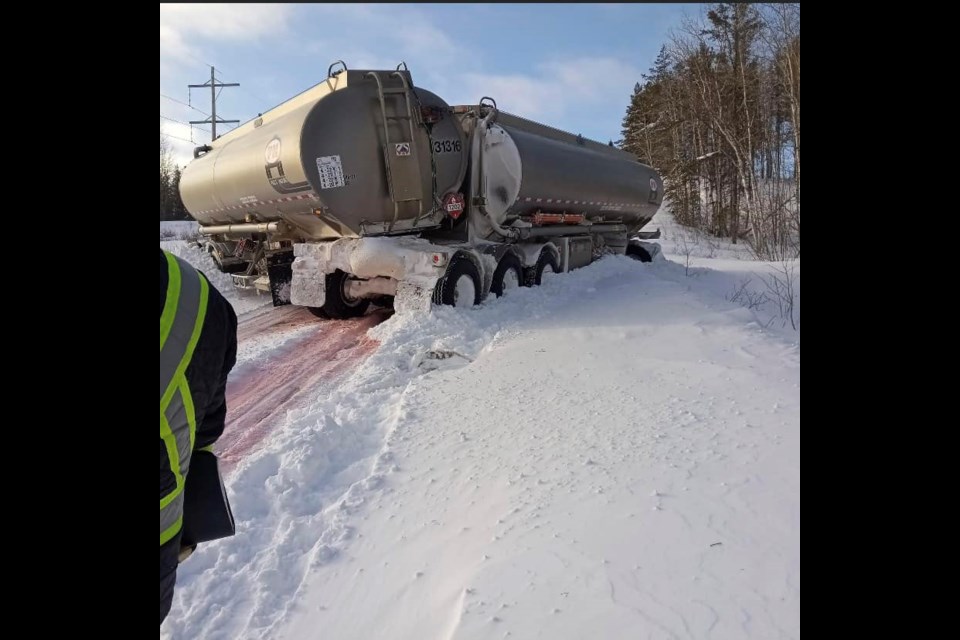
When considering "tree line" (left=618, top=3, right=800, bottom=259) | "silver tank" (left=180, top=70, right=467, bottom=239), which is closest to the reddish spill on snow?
"silver tank" (left=180, top=70, right=467, bottom=239)

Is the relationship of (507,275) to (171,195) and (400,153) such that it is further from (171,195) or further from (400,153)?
(171,195)

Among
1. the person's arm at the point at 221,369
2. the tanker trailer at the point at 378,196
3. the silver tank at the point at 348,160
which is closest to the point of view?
the person's arm at the point at 221,369

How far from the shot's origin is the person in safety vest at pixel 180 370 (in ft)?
3.76

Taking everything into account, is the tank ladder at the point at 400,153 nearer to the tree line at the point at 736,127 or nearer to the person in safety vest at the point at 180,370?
the person in safety vest at the point at 180,370

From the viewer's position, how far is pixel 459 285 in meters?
7.78

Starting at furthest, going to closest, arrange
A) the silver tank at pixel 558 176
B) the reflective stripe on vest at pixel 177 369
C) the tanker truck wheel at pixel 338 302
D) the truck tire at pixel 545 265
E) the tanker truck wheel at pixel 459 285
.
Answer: the truck tire at pixel 545 265 → the silver tank at pixel 558 176 → the tanker truck wheel at pixel 338 302 → the tanker truck wheel at pixel 459 285 → the reflective stripe on vest at pixel 177 369

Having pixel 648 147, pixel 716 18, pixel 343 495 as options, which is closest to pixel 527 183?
pixel 343 495

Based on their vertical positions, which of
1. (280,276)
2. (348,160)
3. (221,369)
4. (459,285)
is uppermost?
(348,160)

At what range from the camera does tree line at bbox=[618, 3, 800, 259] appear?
17656 mm

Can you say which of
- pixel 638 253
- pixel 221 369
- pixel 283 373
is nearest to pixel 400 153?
pixel 283 373

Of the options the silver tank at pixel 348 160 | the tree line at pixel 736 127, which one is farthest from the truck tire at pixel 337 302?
the tree line at pixel 736 127

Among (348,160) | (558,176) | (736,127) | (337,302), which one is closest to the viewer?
(348,160)

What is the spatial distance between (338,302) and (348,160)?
2.24 metres

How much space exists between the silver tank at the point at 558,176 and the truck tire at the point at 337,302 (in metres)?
2.54
